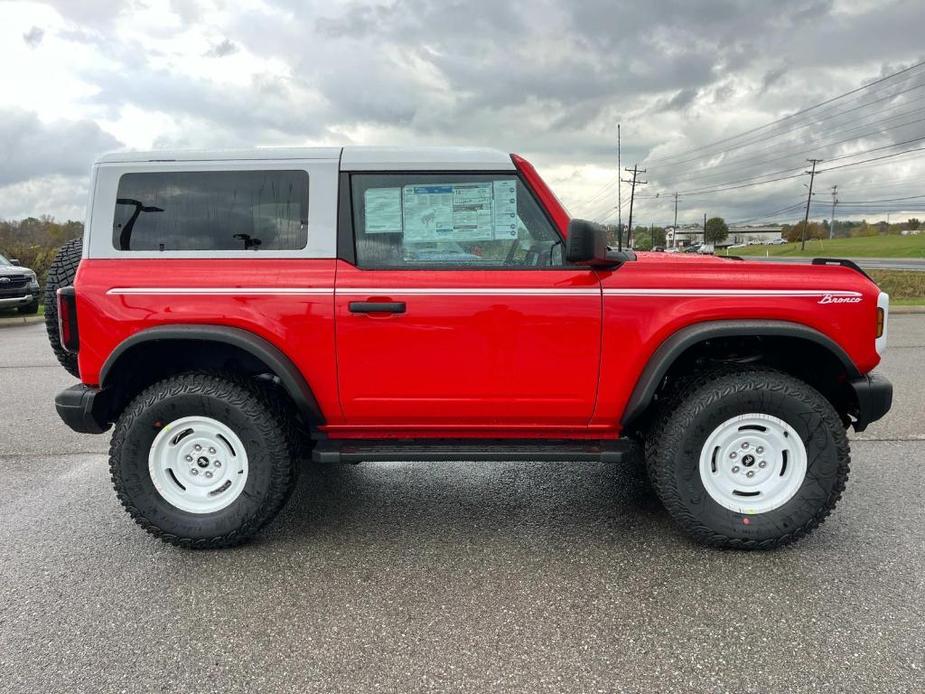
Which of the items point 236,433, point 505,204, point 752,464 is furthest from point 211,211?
point 752,464

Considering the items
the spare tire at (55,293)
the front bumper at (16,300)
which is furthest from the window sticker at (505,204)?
the front bumper at (16,300)

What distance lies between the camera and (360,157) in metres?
2.97

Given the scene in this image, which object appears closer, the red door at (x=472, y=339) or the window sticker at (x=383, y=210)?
the red door at (x=472, y=339)

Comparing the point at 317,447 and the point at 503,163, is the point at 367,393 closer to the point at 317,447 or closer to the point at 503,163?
the point at 317,447

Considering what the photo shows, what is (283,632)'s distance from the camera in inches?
92.9

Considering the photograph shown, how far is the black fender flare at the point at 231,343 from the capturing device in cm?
284

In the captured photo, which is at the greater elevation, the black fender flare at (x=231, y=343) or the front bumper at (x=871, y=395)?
the black fender flare at (x=231, y=343)

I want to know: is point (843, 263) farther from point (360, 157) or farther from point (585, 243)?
point (360, 157)

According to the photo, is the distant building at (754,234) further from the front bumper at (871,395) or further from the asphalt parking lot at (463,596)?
the asphalt parking lot at (463,596)

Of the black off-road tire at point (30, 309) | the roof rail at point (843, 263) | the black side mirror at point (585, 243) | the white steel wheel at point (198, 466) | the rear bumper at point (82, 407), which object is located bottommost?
the black off-road tire at point (30, 309)

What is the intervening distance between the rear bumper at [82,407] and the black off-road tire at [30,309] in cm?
1326

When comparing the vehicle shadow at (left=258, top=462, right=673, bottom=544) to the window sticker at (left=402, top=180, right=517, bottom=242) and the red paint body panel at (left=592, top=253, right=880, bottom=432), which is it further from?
the window sticker at (left=402, top=180, right=517, bottom=242)

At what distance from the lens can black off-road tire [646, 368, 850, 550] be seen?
2838 millimetres

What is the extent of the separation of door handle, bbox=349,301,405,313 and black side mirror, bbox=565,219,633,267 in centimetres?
81
